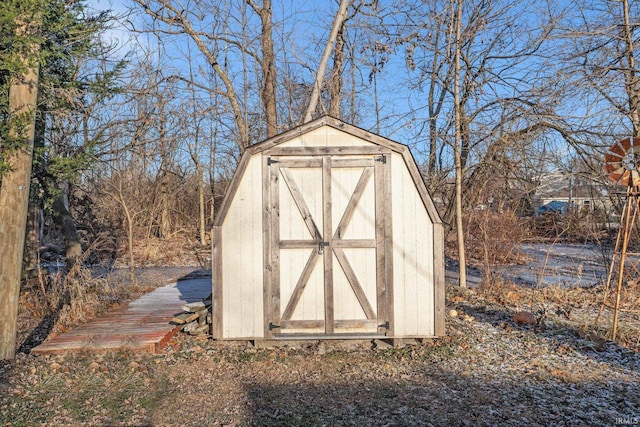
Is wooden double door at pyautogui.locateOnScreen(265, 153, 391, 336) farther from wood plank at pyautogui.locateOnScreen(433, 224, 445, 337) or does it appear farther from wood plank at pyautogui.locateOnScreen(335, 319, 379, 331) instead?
wood plank at pyautogui.locateOnScreen(433, 224, 445, 337)

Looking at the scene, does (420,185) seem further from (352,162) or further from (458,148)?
(458,148)

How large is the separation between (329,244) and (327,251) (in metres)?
0.10

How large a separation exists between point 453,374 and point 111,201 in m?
15.6

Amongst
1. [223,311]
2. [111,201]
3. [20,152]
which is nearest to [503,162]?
[223,311]

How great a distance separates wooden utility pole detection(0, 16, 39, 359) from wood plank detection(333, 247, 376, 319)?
12.8ft

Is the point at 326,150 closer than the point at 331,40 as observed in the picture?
Yes

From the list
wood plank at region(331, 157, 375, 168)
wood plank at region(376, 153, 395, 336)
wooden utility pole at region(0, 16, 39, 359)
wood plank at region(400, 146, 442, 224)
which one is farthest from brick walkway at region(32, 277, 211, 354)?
wood plank at region(400, 146, 442, 224)

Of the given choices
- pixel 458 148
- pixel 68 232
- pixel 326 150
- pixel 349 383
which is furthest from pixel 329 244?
pixel 68 232

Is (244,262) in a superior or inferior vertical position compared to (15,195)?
inferior

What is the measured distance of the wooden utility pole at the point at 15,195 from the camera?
17.3ft

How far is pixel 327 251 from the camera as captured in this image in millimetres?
5965

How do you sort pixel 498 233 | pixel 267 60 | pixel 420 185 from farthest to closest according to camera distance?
pixel 267 60 < pixel 498 233 < pixel 420 185

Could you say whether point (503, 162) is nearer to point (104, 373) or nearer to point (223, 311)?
point (223, 311)

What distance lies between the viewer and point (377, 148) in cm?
598
